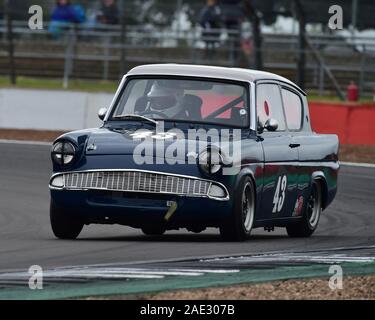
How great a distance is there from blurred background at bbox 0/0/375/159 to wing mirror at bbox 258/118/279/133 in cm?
1517

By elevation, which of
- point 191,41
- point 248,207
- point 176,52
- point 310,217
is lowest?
point 176,52

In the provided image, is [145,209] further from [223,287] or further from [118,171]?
[223,287]

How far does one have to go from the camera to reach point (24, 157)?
66.4ft

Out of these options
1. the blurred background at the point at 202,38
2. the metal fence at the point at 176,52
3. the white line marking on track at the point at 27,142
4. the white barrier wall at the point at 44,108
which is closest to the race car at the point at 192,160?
the white line marking on track at the point at 27,142

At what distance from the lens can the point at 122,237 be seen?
38.1 feet

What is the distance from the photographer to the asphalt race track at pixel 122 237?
9.43 m

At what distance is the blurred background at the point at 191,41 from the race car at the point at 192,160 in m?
14.6

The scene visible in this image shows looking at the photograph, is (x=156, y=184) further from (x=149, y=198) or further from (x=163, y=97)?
(x=163, y=97)

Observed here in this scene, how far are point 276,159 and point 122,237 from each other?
1469 mm

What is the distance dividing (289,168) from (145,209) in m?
1.89

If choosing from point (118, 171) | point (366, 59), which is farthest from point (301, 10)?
point (118, 171)

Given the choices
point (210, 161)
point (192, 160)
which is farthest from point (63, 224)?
point (210, 161)

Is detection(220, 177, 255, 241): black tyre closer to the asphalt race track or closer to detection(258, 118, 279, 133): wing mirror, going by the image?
the asphalt race track

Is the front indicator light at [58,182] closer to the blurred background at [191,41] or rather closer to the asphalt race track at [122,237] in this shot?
the asphalt race track at [122,237]
